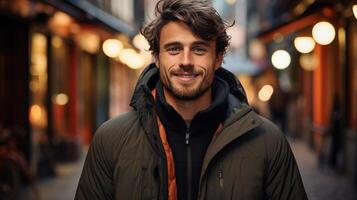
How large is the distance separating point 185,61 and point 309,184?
10730 millimetres

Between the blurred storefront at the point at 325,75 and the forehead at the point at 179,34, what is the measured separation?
6.07 metres

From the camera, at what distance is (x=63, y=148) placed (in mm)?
18672

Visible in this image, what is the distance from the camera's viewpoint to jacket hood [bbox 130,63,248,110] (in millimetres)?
3547

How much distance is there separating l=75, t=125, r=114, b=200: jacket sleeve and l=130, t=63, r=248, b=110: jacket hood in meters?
0.21

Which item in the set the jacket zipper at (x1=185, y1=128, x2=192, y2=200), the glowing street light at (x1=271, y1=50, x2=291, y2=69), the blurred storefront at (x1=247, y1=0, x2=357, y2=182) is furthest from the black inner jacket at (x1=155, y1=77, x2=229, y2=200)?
the glowing street light at (x1=271, y1=50, x2=291, y2=69)

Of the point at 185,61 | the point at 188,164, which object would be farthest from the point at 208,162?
the point at 185,61

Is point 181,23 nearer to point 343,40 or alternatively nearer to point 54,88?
point 343,40

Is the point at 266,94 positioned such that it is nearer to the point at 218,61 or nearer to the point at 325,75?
the point at 325,75

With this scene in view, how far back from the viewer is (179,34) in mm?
3379

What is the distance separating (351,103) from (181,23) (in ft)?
42.9

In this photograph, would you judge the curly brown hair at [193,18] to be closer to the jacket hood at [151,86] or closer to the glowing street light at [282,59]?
the jacket hood at [151,86]

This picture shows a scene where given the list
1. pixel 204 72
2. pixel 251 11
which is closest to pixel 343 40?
pixel 204 72

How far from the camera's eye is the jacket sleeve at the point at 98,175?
136 inches

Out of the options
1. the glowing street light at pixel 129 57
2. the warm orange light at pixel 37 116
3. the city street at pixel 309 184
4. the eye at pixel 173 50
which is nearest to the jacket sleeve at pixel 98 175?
the eye at pixel 173 50
